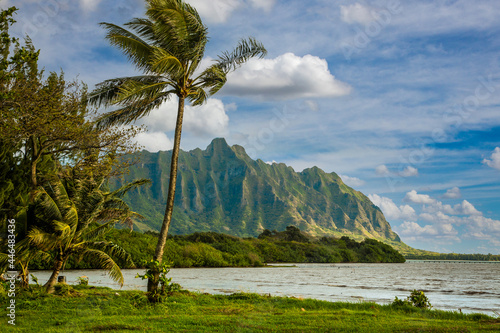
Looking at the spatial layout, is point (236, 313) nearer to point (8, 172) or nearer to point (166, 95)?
point (166, 95)

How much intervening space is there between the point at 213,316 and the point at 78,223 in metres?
8.60

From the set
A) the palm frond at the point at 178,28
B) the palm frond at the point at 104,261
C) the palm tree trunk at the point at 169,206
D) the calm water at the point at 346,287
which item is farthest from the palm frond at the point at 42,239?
the calm water at the point at 346,287

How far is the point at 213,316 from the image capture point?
46.8 feet

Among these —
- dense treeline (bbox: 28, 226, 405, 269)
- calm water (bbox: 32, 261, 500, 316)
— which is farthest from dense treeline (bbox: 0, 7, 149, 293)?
dense treeline (bbox: 28, 226, 405, 269)

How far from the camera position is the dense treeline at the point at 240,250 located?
85.3 meters

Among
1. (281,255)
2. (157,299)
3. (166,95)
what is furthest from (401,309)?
(281,255)

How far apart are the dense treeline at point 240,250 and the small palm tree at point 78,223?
2419 centimetres

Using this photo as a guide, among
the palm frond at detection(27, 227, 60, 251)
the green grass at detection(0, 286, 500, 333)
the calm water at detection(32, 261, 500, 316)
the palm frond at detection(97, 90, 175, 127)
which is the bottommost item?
the calm water at detection(32, 261, 500, 316)

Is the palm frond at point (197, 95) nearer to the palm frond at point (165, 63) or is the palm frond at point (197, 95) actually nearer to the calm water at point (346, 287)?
the palm frond at point (165, 63)

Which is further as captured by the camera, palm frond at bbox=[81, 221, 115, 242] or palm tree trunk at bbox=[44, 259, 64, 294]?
palm frond at bbox=[81, 221, 115, 242]

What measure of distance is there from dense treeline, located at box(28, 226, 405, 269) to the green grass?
26.9 metres

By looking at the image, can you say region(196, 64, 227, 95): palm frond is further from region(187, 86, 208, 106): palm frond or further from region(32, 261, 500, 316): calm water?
region(32, 261, 500, 316): calm water

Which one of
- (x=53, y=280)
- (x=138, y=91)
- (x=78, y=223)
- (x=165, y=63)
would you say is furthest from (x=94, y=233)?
(x=165, y=63)

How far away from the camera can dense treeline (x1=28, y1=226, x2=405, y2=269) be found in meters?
85.3
